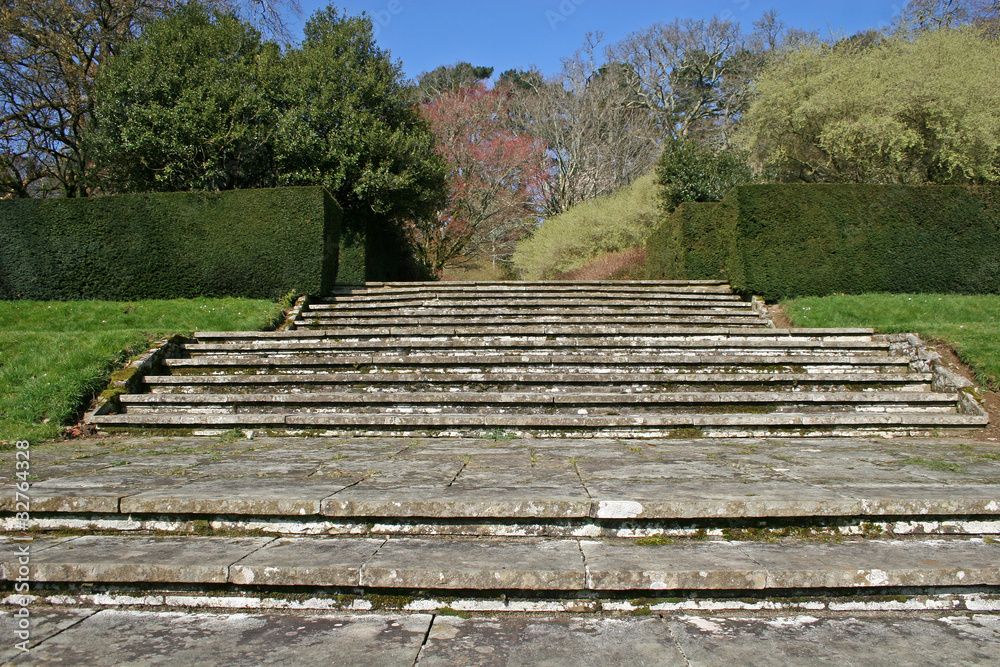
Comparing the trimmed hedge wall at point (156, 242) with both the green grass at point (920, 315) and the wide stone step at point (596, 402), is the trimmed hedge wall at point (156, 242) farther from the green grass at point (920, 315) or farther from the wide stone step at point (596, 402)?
the green grass at point (920, 315)

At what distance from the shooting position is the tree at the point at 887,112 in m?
13.2

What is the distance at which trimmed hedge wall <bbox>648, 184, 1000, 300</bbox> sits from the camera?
10.6 metres

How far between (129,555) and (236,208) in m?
9.68

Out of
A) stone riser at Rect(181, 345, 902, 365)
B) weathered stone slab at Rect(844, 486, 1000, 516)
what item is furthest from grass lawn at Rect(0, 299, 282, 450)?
weathered stone slab at Rect(844, 486, 1000, 516)

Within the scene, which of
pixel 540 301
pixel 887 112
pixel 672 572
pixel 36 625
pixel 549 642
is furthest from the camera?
pixel 887 112

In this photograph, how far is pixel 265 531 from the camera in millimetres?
3109

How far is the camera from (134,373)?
22.1 feet

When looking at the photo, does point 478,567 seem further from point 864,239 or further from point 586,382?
point 864,239

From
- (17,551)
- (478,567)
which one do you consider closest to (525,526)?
(478,567)

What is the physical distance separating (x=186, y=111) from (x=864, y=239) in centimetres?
1488

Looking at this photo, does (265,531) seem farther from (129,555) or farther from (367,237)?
(367,237)

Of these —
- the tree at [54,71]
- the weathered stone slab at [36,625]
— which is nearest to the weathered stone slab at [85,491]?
the weathered stone slab at [36,625]

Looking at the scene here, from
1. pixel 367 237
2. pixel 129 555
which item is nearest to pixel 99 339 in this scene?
pixel 129 555

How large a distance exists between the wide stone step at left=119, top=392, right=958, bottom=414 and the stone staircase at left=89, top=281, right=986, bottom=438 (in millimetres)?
15
